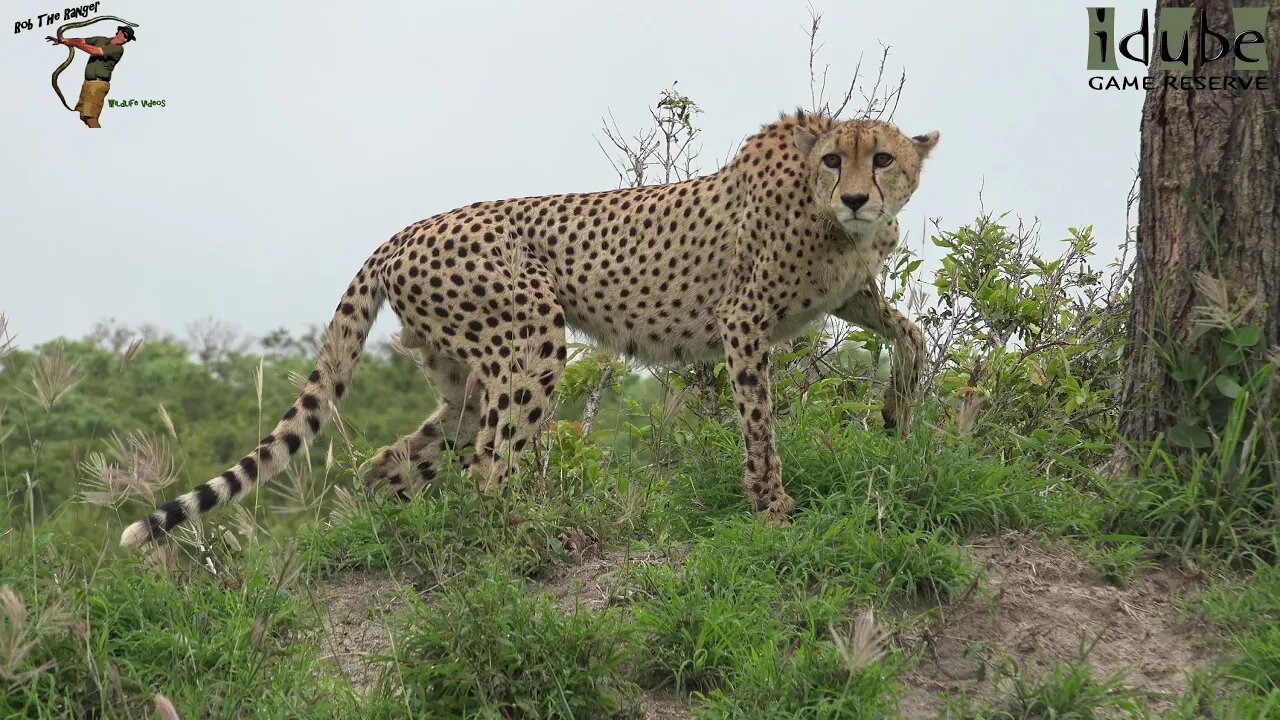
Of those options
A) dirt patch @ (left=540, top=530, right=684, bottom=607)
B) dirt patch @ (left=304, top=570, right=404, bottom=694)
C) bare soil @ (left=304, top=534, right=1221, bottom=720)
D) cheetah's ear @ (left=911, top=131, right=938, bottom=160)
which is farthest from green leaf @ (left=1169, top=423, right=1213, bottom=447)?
dirt patch @ (left=304, top=570, right=404, bottom=694)

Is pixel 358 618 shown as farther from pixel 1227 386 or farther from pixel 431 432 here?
pixel 1227 386

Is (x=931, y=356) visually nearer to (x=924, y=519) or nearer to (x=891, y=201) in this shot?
(x=891, y=201)

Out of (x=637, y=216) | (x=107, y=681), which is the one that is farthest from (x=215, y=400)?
(x=107, y=681)

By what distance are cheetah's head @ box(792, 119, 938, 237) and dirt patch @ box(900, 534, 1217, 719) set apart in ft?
4.20

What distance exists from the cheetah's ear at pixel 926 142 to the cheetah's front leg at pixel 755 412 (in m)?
0.93

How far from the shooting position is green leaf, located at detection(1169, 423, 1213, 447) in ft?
13.0

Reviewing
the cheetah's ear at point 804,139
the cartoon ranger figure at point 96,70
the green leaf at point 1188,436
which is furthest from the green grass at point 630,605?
the cartoon ranger figure at point 96,70

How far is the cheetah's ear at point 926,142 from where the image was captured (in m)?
4.82

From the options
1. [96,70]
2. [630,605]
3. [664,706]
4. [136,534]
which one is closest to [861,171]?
[630,605]

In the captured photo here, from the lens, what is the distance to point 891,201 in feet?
15.1

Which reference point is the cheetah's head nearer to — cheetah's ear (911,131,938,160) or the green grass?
cheetah's ear (911,131,938,160)

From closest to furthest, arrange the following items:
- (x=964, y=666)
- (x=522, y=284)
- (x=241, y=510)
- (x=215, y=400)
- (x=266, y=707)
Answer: (x=241, y=510) → (x=266, y=707) → (x=964, y=666) → (x=522, y=284) → (x=215, y=400)

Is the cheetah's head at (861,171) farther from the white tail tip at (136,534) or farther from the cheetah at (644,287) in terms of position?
the white tail tip at (136,534)

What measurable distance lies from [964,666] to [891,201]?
1.84 m
